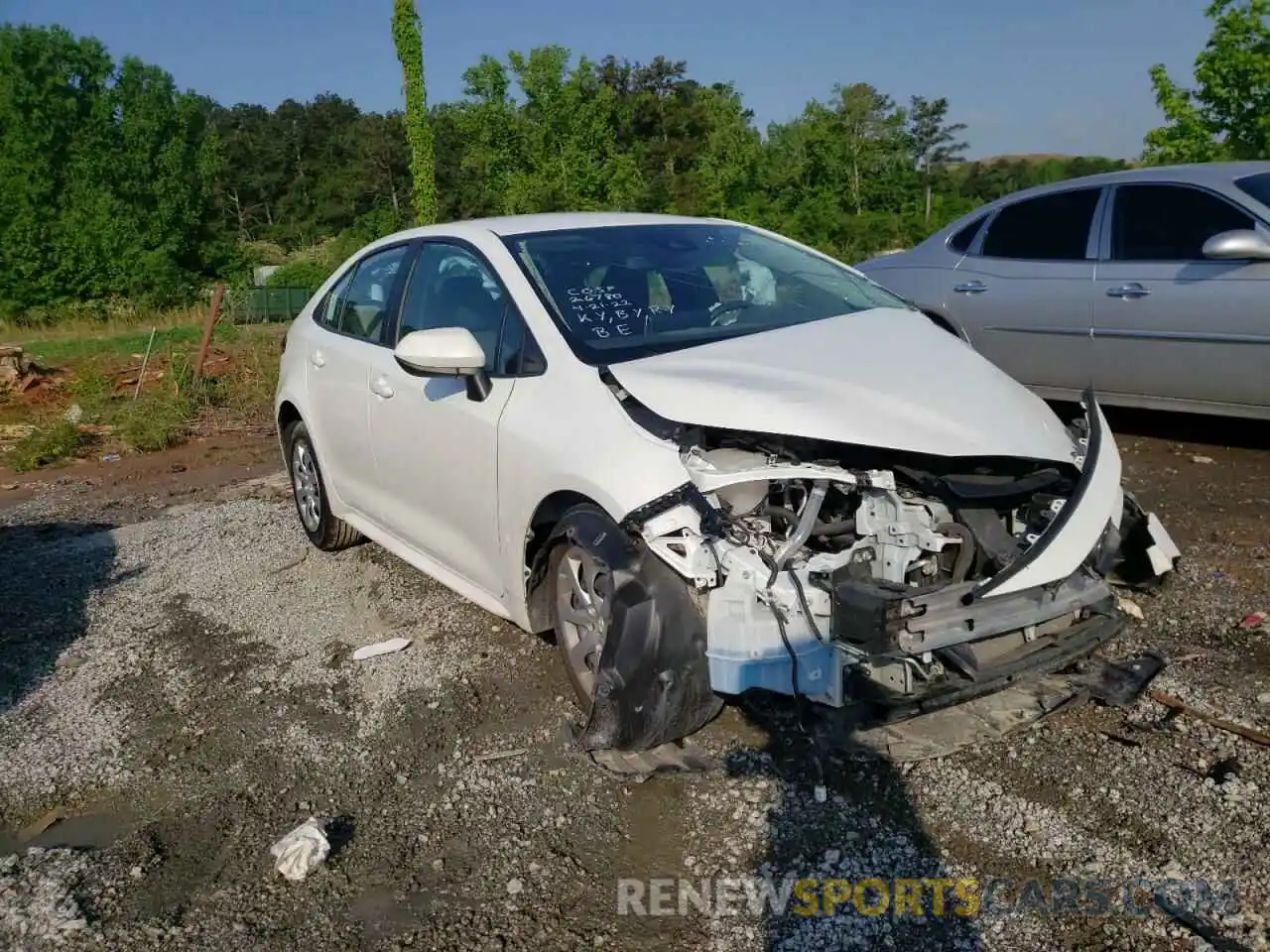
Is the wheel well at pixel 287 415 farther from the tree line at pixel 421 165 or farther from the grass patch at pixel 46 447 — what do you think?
the tree line at pixel 421 165

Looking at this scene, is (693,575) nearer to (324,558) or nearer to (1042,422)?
(1042,422)

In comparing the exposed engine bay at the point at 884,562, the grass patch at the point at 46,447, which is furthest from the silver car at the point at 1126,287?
the grass patch at the point at 46,447

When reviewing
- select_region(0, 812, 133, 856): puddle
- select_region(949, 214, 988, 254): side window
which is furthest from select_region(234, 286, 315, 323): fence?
select_region(0, 812, 133, 856): puddle

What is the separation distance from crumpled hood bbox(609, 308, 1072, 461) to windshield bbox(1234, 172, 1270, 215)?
3107 millimetres

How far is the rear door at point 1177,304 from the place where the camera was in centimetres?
574

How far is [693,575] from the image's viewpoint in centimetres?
311

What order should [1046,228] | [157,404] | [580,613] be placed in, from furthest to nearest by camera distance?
[157,404] < [1046,228] < [580,613]

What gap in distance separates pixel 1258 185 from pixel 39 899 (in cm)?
659

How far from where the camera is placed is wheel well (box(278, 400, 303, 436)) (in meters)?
5.88

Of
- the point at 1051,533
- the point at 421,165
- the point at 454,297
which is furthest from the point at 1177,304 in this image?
the point at 421,165

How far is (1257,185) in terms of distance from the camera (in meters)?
5.98

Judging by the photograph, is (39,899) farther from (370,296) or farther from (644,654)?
(370,296)

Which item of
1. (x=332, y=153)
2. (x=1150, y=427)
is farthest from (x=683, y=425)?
(x=332, y=153)

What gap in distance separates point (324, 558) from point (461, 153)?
192ft
